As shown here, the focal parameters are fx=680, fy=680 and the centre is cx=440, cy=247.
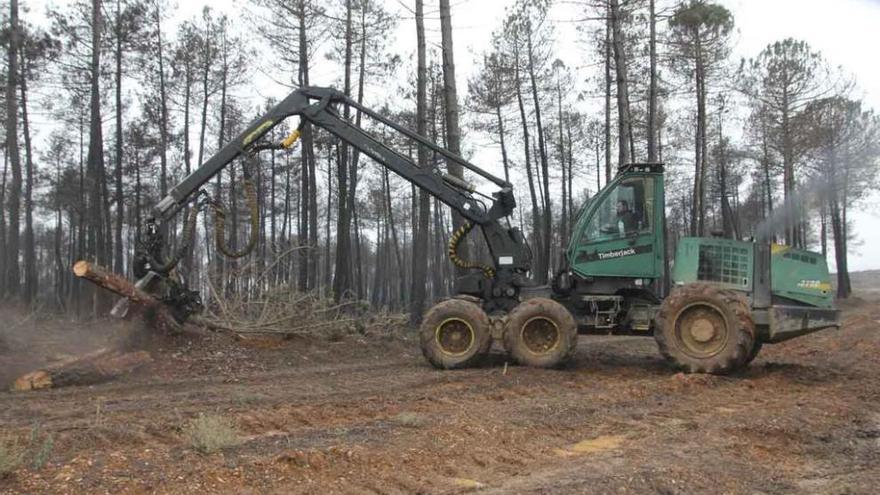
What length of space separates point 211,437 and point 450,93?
501 inches

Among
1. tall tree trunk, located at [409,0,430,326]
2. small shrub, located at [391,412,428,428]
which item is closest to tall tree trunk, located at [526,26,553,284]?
tall tree trunk, located at [409,0,430,326]

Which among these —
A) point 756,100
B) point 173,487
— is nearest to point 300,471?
point 173,487

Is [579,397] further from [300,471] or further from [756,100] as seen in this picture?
[756,100]

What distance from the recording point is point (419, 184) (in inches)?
458

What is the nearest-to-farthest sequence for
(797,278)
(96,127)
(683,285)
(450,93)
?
(797,278), (683,285), (450,93), (96,127)

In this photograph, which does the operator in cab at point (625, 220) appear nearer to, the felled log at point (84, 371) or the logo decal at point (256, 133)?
the logo decal at point (256, 133)

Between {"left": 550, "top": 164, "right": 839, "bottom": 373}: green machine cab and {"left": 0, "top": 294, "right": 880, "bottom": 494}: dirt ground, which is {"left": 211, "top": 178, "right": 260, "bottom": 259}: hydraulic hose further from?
{"left": 550, "top": 164, "right": 839, "bottom": 373}: green machine cab

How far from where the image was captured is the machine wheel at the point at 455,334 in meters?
10.5

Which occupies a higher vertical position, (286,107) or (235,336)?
(286,107)

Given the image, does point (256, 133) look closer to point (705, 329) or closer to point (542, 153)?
point (705, 329)

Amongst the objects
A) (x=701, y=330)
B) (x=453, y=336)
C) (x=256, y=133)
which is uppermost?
(x=256, y=133)

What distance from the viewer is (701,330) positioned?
9617 mm

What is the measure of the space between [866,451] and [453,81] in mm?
12991

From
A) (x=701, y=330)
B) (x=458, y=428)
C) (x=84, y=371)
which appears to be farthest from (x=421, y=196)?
(x=458, y=428)
